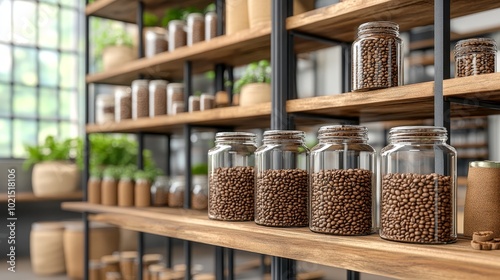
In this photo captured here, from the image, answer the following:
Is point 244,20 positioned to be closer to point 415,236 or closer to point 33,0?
point 415,236

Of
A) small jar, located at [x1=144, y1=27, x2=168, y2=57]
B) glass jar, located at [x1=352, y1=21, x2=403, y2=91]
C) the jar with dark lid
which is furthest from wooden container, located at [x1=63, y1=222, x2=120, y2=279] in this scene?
glass jar, located at [x1=352, y1=21, x2=403, y2=91]

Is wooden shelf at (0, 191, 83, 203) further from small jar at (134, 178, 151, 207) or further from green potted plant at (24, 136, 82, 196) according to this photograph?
small jar at (134, 178, 151, 207)

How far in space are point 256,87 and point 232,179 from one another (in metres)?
0.38

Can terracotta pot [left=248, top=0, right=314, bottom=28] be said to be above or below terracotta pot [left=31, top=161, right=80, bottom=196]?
Answer: above

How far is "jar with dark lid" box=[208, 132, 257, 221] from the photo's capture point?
5.52 feet

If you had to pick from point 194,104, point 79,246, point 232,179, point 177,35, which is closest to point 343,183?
point 232,179

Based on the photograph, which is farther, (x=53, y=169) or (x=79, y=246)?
(x=53, y=169)

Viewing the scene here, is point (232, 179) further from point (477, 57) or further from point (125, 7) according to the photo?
point (125, 7)

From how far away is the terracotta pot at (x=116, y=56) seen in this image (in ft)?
Answer: 9.30

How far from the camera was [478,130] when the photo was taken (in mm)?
5516

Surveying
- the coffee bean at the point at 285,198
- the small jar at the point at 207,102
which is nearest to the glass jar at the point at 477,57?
the coffee bean at the point at 285,198

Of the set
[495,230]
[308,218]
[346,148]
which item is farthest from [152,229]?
[495,230]

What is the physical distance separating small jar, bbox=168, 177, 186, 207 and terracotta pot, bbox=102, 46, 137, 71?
0.84 meters

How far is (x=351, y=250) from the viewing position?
122cm
